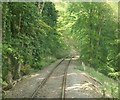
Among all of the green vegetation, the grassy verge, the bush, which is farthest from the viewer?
the green vegetation

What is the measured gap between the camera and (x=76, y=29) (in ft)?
125

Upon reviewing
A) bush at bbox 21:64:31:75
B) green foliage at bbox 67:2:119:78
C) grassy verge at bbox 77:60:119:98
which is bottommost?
grassy verge at bbox 77:60:119:98

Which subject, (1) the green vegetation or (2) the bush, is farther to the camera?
(1) the green vegetation

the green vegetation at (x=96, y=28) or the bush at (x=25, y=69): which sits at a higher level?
the green vegetation at (x=96, y=28)

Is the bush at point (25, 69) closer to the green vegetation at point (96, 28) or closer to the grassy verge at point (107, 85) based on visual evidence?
the grassy verge at point (107, 85)

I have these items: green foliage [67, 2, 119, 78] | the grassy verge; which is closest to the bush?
the grassy verge

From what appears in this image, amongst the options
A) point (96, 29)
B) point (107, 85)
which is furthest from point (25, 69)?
point (96, 29)

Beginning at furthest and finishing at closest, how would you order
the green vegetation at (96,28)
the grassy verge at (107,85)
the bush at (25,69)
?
the green vegetation at (96,28), the bush at (25,69), the grassy verge at (107,85)

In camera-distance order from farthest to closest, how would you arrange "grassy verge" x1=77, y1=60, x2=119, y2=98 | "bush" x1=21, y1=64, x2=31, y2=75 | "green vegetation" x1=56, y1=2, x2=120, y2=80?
"green vegetation" x1=56, y1=2, x2=120, y2=80 → "bush" x1=21, y1=64, x2=31, y2=75 → "grassy verge" x1=77, y1=60, x2=119, y2=98

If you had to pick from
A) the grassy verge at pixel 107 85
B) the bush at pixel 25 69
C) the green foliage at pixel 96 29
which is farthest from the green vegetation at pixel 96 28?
the bush at pixel 25 69

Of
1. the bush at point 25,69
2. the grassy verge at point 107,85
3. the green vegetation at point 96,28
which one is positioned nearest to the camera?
the grassy verge at point 107,85

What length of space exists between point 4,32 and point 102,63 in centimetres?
1924

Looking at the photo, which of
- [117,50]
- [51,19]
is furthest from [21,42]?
[51,19]

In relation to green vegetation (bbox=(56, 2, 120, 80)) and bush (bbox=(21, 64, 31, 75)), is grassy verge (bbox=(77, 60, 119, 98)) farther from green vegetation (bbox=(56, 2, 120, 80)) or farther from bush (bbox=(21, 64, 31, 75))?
bush (bbox=(21, 64, 31, 75))
